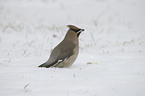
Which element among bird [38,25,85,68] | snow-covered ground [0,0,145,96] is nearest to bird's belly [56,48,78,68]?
bird [38,25,85,68]

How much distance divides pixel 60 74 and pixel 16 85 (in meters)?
0.68

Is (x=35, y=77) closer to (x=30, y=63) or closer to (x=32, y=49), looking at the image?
(x=30, y=63)

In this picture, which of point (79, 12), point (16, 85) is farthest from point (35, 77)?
point (79, 12)

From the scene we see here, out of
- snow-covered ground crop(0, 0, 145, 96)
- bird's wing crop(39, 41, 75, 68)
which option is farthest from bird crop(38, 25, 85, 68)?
snow-covered ground crop(0, 0, 145, 96)

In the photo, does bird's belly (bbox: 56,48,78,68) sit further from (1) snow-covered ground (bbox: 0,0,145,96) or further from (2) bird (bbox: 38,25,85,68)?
(1) snow-covered ground (bbox: 0,0,145,96)

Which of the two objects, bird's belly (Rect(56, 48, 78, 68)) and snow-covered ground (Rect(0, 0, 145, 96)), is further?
bird's belly (Rect(56, 48, 78, 68))

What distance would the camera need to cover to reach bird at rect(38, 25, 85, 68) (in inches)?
139

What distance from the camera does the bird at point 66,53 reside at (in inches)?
139

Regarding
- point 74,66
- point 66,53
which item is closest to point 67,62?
point 66,53

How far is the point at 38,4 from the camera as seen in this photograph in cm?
1230

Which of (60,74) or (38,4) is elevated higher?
(38,4)

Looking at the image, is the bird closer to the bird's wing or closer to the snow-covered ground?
the bird's wing

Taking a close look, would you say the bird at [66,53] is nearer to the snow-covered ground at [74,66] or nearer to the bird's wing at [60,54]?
the bird's wing at [60,54]

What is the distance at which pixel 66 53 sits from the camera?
141 inches
